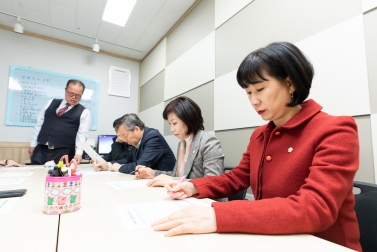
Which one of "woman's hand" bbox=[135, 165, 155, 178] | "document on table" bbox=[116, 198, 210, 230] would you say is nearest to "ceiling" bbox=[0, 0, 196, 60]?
"woman's hand" bbox=[135, 165, 155, 178]

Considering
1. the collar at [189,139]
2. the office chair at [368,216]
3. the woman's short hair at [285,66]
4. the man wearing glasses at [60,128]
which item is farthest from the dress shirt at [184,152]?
the man wearing glasses at [60,128]

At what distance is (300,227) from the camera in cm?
45

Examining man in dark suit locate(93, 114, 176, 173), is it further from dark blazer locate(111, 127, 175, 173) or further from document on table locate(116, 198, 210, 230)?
document on table locate(116, 198, 210, 230)

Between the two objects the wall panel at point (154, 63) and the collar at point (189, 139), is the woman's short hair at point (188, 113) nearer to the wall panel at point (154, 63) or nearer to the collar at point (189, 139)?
the collar at point (189, 139)

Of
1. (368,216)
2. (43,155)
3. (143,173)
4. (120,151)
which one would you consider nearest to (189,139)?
(143,173)

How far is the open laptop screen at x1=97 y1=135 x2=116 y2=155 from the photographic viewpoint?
11.2 feet

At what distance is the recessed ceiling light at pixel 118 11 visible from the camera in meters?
2.48

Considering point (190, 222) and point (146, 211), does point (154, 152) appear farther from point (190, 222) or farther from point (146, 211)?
point (190, 222)

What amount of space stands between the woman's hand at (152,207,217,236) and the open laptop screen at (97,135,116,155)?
3.20 metres

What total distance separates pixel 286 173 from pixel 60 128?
2509 mm

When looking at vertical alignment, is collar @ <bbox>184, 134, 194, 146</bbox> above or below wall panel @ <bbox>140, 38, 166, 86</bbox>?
below

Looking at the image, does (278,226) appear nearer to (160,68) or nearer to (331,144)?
(331,144)

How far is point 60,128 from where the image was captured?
2.42 metres

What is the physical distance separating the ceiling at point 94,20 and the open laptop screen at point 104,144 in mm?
1527
